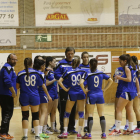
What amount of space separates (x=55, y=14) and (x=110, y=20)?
227 cm

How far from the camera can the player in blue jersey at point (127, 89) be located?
6.30 meters

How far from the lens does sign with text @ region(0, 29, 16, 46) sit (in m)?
11.5

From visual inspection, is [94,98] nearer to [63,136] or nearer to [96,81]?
[96,81]

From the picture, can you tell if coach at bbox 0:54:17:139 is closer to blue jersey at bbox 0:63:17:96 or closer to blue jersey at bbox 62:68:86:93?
blue jersey at bbox 0:63:17:96

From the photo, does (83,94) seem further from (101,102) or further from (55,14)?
(55,14)

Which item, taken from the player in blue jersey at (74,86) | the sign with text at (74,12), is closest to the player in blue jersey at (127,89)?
the player in blue jersey at (74,86)

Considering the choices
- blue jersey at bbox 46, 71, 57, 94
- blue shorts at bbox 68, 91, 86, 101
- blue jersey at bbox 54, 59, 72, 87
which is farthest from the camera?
blue jersey at bbox 46, 71, 57, 94

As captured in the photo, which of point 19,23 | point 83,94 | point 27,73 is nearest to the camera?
point 27,73

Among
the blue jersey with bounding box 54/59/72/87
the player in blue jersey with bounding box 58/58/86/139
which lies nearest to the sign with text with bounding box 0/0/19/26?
the blue jersey with bounding box 54/59/72/87

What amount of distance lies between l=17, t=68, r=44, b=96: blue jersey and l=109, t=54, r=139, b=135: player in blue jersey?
1.77 metres

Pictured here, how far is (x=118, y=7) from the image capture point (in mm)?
11875

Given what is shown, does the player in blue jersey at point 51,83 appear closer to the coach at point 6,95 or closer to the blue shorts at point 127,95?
the coach at point 6,95

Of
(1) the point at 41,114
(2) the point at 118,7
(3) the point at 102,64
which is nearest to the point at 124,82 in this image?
(1) the point at 41,114

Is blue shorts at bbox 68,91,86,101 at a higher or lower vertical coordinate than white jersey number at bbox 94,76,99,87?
lower
